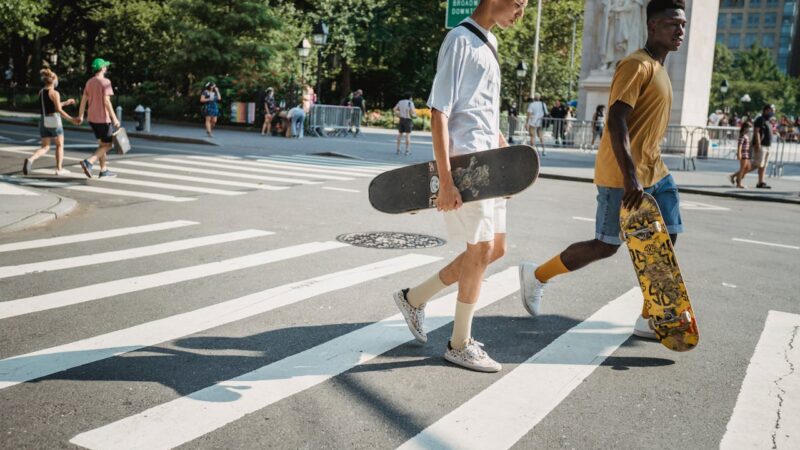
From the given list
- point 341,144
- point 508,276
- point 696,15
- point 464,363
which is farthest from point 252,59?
point 464,363

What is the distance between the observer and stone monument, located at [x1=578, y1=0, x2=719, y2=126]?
26.0 meters

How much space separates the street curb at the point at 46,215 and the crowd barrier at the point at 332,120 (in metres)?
19.5

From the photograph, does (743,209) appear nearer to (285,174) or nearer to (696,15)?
(285,174)

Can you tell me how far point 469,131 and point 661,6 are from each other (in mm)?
1591

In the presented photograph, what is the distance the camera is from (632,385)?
398cm

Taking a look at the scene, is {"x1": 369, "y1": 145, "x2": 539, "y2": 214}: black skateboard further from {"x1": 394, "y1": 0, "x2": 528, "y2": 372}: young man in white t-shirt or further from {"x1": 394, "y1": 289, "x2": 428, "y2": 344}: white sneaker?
{"x1": 394, "y1": 289, "x2": 428, "y2": 344}: white sneaker

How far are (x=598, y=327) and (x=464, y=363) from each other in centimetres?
139

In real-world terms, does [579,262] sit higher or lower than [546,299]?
higher

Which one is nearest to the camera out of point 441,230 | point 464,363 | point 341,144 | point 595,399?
point 595,399

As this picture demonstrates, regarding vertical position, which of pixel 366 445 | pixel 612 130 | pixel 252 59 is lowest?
pixel 366 445

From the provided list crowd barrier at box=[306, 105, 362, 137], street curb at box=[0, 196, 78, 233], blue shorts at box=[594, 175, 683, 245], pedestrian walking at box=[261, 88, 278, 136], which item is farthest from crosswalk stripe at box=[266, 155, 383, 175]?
blue shorts at box=[594, 175, 683, 245]

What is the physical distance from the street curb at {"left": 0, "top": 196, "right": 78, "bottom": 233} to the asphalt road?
0.18 meters

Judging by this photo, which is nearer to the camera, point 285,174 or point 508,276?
point 508,276

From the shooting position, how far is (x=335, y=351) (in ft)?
14.3
